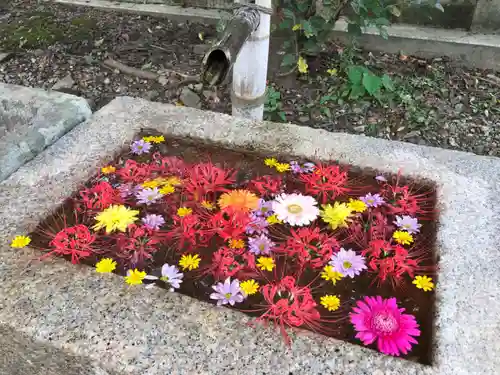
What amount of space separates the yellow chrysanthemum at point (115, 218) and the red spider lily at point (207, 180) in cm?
20

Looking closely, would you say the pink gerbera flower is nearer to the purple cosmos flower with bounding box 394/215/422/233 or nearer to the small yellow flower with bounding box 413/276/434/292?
the small yellow flower with bounding box 413/276/434/292

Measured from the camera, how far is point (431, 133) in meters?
2.89

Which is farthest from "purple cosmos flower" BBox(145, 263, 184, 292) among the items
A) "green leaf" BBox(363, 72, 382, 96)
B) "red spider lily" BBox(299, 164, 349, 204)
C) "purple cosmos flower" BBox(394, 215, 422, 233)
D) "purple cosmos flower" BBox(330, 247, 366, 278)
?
"green leaf" BBox(363, 72, 382, 96)

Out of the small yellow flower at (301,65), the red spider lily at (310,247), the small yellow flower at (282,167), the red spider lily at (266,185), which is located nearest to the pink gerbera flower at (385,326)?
the red spider lily at (310,247)

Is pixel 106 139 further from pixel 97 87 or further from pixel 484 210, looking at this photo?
pixel 97 87

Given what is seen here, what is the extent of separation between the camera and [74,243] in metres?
1.33

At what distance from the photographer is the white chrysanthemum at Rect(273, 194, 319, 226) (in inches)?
56.7

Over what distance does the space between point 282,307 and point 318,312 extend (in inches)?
3.5

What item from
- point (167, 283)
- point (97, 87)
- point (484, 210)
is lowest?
point (97, 87)

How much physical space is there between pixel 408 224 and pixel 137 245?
31.3 inches

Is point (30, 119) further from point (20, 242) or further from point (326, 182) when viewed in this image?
point (326, 182)

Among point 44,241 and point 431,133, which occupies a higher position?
point 44,241

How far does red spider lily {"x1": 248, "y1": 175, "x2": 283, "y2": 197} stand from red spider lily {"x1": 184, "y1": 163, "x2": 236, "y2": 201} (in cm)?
8

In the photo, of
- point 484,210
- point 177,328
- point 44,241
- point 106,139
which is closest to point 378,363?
point 177,328
